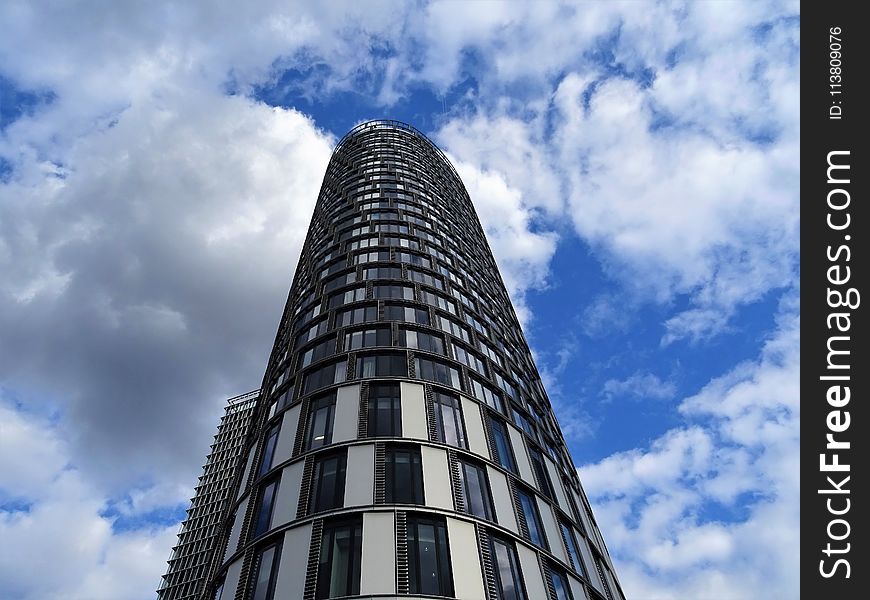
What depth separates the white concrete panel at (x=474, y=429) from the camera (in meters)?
29.8

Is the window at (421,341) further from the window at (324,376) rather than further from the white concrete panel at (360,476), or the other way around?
the white concrete panel at (360,476)

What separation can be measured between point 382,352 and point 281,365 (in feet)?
28.9

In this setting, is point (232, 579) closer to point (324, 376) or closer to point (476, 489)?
point (476, 489)

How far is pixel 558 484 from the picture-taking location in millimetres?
34594

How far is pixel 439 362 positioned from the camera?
35.2m

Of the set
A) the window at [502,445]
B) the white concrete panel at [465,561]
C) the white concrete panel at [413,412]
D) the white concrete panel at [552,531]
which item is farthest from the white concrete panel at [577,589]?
the white concrete panel at [413,412]

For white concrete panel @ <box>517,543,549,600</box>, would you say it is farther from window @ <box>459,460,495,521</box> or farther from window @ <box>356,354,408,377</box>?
window @ <box>356,354,408,377</box>

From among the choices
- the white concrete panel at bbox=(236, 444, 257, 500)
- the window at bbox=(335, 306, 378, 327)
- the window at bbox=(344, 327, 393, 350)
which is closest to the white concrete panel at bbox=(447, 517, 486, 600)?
the white concrete panel at bbox=(236, 444, 257, 500)

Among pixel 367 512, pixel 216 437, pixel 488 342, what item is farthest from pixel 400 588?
pixel 216 437

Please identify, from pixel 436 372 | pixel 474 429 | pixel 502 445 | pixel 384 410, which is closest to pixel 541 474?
pixel 502 445

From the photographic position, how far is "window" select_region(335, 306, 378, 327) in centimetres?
3834

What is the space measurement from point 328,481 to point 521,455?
1122 centimetres
